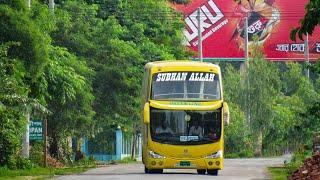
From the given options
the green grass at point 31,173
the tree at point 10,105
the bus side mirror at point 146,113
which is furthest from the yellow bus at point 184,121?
the tree at point 10,105

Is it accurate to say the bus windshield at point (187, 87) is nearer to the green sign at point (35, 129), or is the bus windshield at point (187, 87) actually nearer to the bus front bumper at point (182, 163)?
the bus front bumper at point (182, 163)

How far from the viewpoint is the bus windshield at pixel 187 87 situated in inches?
1275

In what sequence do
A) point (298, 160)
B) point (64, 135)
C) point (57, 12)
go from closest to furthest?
point (298, 160) → point (57, 12) → point (64, 135)

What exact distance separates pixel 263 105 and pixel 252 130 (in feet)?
9.03

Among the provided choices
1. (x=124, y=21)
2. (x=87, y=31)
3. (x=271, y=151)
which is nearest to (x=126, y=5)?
(x=124, y=21)

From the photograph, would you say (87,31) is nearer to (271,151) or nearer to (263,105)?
(263,105)

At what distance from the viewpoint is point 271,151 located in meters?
70.4

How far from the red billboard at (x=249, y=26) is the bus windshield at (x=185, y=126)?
117 feet

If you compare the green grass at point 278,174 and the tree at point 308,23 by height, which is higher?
the tree at point 308,23

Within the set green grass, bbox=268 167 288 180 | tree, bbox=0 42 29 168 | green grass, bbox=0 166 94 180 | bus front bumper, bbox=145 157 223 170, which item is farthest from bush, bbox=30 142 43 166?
green grass, bbox=268 167 288 180

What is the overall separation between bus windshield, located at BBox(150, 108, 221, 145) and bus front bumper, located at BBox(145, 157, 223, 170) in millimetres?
584

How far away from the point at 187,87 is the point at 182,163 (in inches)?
100

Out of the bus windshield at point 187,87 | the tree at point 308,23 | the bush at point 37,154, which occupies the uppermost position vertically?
the tree at point 308,23

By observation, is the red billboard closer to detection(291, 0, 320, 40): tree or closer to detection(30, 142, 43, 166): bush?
detection(30, 142, 43, 166): bush
